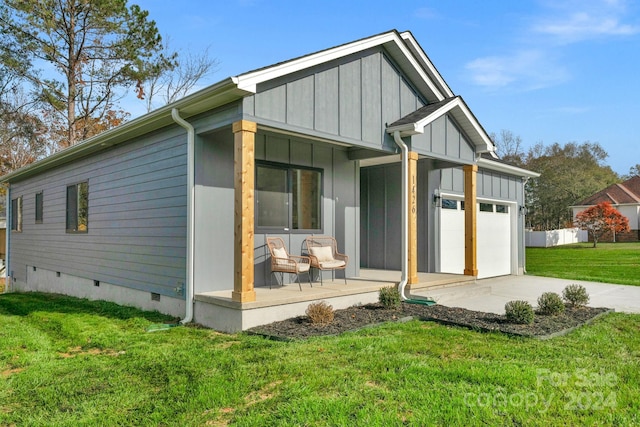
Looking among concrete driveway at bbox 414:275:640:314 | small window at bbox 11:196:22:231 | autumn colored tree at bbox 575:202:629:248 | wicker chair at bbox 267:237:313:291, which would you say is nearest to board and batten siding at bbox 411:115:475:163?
concrete driveway at bbox 414:275:640:314

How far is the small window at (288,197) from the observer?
23.4ft

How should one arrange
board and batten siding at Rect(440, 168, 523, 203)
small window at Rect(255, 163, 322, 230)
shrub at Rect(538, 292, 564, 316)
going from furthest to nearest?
board and batten siding at Rect(440, 168, 523, 203) → small window at Rect(255, 163, 322, 230) → shrub at Rect(538, 292, 564, 316)

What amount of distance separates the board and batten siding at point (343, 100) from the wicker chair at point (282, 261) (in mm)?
1826

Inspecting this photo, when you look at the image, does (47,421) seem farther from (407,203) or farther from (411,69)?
(411,69)

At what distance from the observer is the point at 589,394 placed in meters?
3.32

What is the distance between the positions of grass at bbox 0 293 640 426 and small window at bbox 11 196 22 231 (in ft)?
30.6

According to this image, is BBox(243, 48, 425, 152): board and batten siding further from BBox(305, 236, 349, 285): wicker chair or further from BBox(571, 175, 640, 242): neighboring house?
BBox(571, 175, 640, 242): neighboring house

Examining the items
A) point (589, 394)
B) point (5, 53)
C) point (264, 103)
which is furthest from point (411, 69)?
point (5, 53)

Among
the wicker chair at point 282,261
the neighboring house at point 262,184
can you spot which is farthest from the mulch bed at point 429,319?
the wicker chair at point 282,261

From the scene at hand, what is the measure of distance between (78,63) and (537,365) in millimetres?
17408

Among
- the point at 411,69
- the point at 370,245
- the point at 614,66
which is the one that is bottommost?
the point at 370,245

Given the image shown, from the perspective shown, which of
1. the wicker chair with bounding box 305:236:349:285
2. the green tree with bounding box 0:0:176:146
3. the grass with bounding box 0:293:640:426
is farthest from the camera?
the green tree with bounding box 0:0:176:146

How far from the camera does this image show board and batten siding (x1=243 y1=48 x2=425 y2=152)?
5879 mm

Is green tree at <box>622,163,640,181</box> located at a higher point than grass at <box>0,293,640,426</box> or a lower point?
higher
